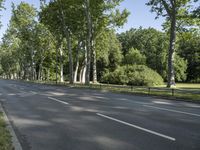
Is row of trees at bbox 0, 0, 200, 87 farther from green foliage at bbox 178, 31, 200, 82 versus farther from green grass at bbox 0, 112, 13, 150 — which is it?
green grass at bbox 0, 112, 13, 150

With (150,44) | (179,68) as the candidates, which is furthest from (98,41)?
(150,44)

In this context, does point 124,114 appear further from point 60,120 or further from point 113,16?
point 113,16

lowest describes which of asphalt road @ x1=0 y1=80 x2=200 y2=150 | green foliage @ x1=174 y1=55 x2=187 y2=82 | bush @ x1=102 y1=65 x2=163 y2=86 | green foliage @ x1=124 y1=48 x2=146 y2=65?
asphalt road @ x1=0 y1=80 x2=200 y2=150

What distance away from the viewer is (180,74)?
89250 millimetres

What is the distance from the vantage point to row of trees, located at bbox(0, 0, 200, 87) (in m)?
37.4

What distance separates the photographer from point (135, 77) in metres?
58.0

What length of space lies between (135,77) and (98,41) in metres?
9.99

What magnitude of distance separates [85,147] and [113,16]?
47704 millimetres

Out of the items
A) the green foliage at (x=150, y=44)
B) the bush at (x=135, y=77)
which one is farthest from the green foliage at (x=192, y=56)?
the bush at (x=135, y=77)

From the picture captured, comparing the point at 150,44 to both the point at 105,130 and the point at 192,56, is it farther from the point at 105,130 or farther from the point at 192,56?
the point at 105,130

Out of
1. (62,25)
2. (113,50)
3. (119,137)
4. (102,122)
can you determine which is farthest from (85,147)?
(113,50)

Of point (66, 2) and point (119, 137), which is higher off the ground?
point (66, 2)

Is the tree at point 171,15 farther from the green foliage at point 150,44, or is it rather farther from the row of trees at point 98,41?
the green foliage at point 150,44

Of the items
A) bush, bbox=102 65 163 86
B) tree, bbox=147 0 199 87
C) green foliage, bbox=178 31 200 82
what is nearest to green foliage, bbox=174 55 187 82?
green foliage, bbox=178 31 200 82
